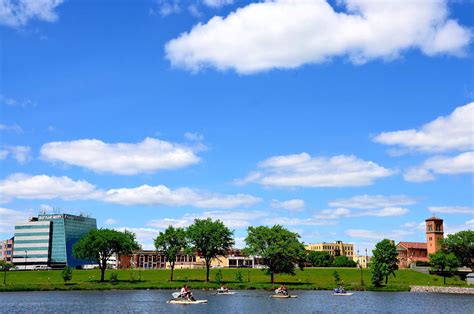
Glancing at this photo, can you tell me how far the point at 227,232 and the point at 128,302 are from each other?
5805 cm

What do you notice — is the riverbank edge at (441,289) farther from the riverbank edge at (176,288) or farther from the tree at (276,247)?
the tree at (276,247)

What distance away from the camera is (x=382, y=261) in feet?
430

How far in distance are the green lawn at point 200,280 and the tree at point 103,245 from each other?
21.8 ft

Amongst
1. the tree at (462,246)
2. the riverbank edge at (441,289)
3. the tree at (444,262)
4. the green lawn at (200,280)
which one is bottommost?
the riverbank edge at (441,289)

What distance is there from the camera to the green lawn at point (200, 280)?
132525 millimetres

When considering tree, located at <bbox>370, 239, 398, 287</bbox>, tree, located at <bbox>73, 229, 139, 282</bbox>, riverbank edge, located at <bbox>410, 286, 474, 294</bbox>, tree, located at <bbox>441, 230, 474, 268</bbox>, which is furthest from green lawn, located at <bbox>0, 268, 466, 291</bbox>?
tree, located at <bbox>441, 230, 474, 268</bbox>

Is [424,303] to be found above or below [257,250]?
below

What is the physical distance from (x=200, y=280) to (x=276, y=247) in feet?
95.0

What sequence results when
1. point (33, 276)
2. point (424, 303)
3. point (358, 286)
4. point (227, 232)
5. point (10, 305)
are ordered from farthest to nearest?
point (33, 276) < point (227, 232) < point (358, 286) < point (424, 303) < point (10, 305)

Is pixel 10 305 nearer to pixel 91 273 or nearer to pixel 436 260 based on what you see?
pixel 91 273

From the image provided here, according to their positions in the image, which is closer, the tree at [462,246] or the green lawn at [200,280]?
the green lawn at [200,280]

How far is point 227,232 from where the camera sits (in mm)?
145750

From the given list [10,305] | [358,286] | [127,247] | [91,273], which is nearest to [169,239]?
[127,247]

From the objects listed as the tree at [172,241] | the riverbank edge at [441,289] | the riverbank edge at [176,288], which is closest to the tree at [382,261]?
the riverbank edge at [176,288]
